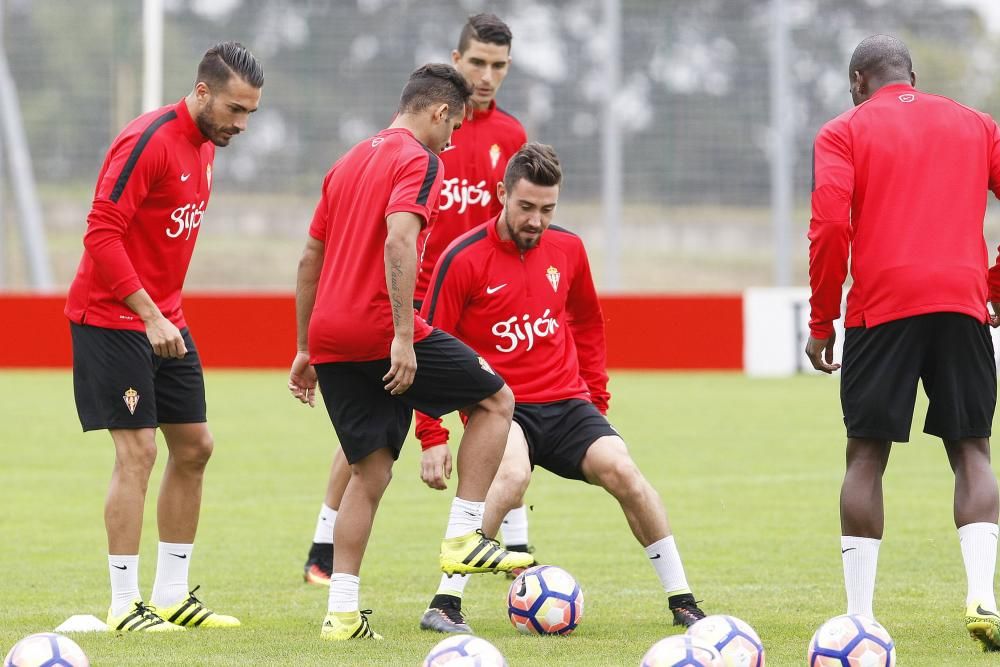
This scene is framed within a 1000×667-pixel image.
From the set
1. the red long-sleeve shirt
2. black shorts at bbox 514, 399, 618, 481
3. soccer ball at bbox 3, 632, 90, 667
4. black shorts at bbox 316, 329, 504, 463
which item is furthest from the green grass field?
the red long-sleeve shirt

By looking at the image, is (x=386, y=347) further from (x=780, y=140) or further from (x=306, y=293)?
(x=780, y=140)

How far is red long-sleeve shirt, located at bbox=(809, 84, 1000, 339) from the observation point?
5797 mm

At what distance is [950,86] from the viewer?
23750 mm

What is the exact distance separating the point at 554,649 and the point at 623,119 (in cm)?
1880

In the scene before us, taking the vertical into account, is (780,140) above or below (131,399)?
above

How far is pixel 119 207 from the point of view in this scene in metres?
6.20

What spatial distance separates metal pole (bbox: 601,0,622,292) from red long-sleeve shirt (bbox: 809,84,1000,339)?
18074 millimetres

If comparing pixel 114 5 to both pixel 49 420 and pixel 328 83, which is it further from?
pixel 49 420

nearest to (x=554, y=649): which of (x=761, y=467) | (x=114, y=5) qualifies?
(x=761, y=467)

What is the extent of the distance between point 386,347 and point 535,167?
108cm

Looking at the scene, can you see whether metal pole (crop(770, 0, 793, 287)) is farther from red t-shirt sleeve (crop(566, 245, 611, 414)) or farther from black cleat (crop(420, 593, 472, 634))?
black cleat (crop(420, 593, 472, 634))

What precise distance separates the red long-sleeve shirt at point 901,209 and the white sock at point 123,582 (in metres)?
2.90

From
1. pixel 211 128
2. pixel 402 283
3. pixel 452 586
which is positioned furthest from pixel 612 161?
pixel 402 283

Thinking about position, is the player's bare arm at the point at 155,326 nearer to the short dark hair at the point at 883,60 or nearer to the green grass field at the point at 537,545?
the green grass field at the point at 537,545
